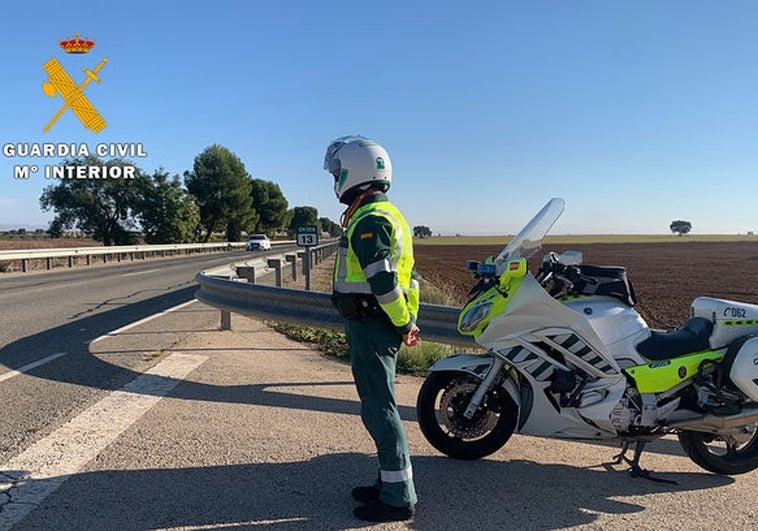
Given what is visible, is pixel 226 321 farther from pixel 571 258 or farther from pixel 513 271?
pixel 571 258

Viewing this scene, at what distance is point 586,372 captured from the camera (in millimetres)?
3859

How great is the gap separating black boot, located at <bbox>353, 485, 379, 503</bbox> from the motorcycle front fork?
86 cm

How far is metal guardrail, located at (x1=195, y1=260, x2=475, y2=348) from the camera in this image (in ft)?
18.6

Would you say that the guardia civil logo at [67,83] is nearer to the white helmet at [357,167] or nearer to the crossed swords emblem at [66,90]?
the crossed swords emblem at [66,90]

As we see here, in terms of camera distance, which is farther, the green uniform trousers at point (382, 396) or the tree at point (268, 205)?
the tree at point (268, 205)

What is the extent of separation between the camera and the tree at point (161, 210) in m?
53.8

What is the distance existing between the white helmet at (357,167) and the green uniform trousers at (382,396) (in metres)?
0.75

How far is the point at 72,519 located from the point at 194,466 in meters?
0.82

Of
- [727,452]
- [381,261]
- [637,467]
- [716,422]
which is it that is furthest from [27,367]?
[727,452]

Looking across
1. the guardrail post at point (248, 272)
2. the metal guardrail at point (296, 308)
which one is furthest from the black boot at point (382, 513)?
the guardrail post at point (248, 272)

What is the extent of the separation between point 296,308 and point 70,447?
3.09m

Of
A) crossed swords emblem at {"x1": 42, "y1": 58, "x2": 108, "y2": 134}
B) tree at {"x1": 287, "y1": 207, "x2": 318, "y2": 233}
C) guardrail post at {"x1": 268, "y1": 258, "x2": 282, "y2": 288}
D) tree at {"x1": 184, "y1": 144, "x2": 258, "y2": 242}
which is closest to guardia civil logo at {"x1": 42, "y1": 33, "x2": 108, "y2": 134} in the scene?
crossed swords emblem at {"x1": 42, "y1": 58, "x2": 108, "y2": 134}

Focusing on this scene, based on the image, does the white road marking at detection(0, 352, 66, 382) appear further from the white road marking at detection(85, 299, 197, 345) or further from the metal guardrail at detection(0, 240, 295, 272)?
the metal guardrail at detection(0, 240, 295, 272)

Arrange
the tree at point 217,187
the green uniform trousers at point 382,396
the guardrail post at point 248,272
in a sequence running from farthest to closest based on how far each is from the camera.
→ the tree at point 217,187
the guardrail post at point 248,272
the green uniform trousers at point 382,396
